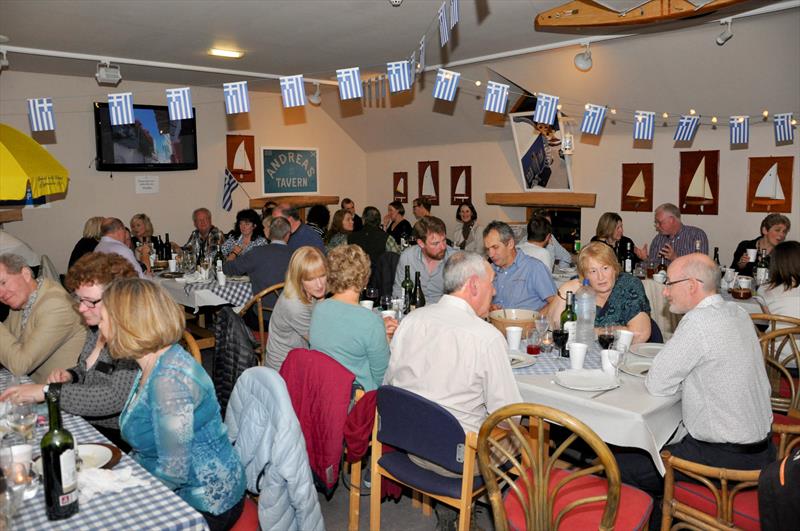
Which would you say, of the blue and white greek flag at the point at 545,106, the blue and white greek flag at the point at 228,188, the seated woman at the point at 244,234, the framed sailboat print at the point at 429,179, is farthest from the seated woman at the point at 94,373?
the framed sailboat print at the point at 429,179

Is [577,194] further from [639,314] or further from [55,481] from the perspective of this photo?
[55,481]

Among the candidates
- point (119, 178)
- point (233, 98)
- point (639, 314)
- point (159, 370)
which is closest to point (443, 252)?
point (639, 314)

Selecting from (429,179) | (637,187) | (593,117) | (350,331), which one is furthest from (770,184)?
(350,331)

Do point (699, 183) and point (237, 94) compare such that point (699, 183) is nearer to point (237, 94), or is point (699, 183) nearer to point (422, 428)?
point (237, 94)

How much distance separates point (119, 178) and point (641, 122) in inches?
248

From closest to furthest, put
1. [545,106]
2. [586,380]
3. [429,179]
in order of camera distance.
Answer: [586,380]
[545,106]
[429,179]

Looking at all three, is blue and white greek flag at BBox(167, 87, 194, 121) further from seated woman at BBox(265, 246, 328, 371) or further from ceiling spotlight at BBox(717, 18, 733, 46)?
ceiling spotlight at BBox(717, 18, 733, 46)

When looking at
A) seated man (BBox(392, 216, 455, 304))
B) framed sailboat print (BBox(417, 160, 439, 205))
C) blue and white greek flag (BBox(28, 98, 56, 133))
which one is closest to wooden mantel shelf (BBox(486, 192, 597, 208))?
framed sailboat print (BBox(417, 160, 439, 205))

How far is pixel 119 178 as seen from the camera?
8.39 metres

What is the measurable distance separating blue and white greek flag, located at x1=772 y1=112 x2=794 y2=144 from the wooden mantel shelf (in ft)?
7.64

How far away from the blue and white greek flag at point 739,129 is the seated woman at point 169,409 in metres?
5.49

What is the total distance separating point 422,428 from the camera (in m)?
2.36

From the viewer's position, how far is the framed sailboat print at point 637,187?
7.30 m

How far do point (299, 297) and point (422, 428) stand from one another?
1.40 metres
